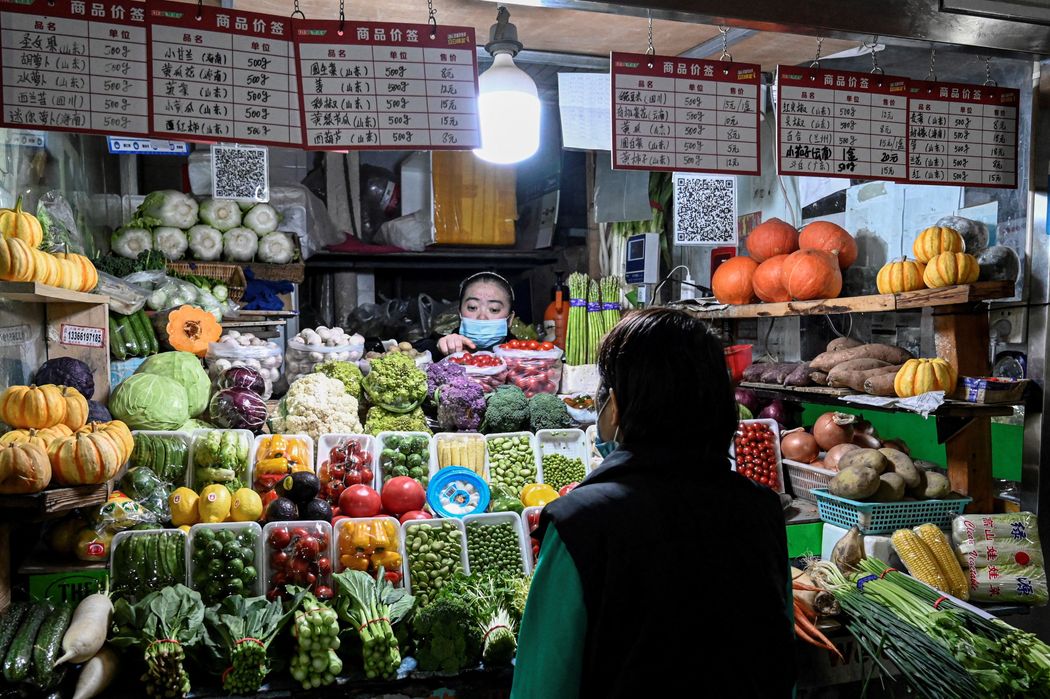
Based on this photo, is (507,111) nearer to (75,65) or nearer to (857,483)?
(75,65)

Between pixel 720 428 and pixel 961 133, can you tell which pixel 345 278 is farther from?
pixel 720 428

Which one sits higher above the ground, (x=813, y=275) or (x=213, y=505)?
(x=813, y=275)

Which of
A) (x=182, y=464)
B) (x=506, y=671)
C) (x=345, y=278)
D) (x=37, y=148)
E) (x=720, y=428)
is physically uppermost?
(x=37, y=148)

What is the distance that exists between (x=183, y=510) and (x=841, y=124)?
3560mm

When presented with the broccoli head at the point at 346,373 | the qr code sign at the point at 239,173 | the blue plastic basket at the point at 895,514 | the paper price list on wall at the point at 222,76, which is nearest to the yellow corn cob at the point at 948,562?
the blue plastic basket at the point at 895,514

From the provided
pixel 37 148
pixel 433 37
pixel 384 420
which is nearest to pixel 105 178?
pixel 37 148

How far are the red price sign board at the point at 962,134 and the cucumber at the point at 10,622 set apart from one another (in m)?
4.17

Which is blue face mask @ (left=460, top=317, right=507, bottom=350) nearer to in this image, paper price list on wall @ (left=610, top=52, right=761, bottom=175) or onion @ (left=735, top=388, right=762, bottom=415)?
onion @ (left=735, top=388, right=762, bottom=415)

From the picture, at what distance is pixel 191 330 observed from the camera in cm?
532

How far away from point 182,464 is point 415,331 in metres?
3.85

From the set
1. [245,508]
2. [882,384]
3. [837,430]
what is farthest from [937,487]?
[245,508]

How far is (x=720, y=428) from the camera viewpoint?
62.9 inches

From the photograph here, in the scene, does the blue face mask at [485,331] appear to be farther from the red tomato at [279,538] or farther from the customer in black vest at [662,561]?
the customer in black vest at [662,561]

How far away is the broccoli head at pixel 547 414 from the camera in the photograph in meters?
5.07
